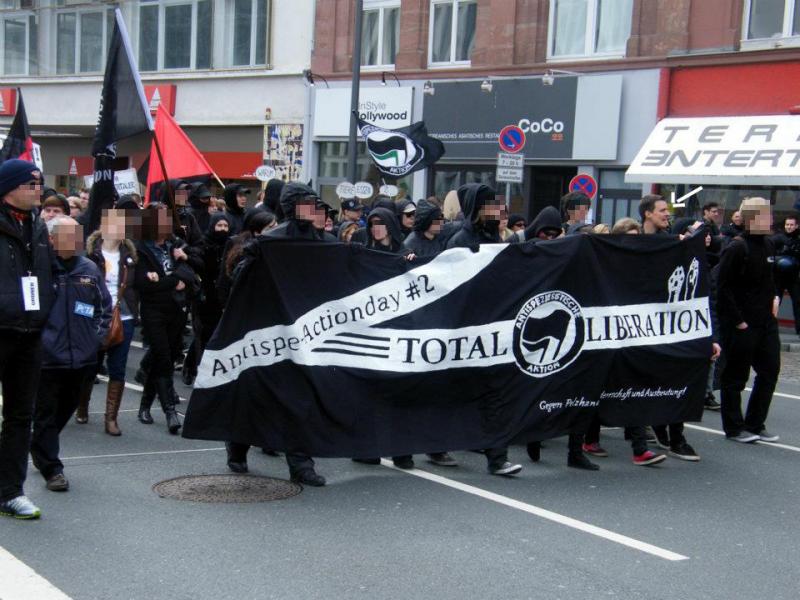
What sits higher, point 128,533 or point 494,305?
point 494,305

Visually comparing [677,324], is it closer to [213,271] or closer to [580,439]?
[580,439]

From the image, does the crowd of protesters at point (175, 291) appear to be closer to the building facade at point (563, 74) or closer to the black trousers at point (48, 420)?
the black trousers at point (48, 420)

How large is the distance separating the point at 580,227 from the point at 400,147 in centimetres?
889

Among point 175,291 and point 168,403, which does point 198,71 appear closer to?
point 175,291

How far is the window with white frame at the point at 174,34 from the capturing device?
30.1 m

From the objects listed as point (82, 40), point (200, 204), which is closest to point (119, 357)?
point (200, 204)

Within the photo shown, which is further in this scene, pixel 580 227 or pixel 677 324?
pixel 580 227

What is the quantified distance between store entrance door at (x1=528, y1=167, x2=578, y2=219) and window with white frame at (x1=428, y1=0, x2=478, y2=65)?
3.38 m

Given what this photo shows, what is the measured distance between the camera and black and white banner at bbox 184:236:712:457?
6949mm

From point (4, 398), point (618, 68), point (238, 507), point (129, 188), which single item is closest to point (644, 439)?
point (238, 507)

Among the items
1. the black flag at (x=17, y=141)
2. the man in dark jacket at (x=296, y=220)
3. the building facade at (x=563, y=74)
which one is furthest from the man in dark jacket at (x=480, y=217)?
the building facade at (x=563, y=74)

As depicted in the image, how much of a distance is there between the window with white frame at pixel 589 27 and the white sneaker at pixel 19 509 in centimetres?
1877

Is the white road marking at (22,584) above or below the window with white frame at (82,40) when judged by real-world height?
below

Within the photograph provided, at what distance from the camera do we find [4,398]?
6078 mm
